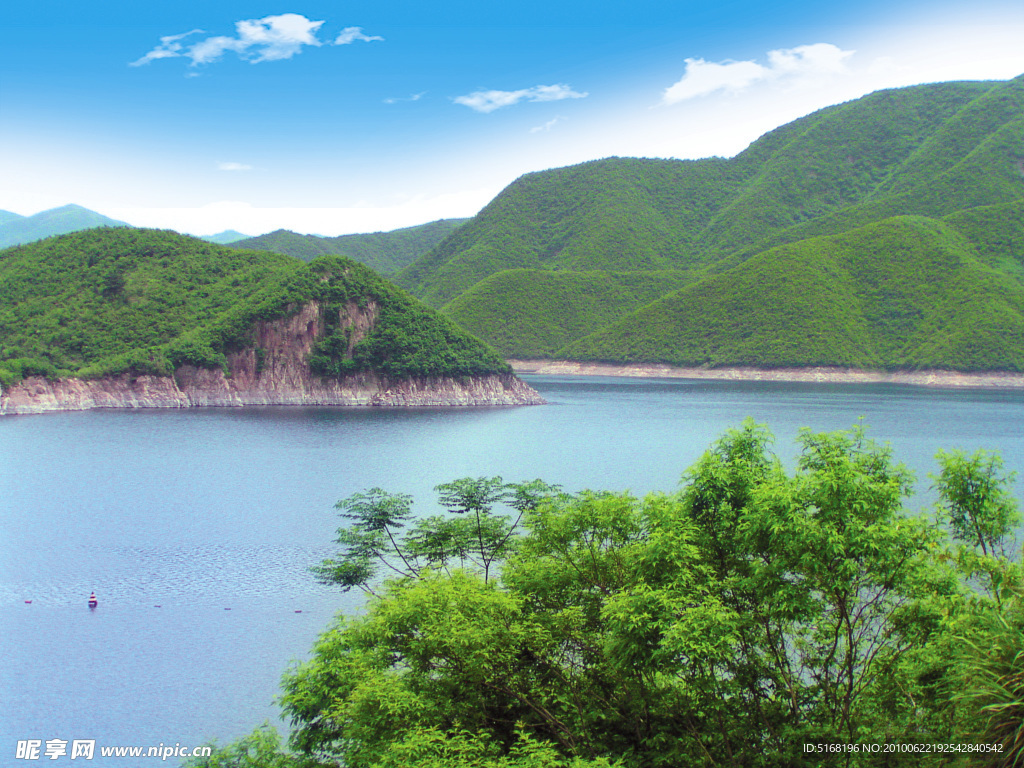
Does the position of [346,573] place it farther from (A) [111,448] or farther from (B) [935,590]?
(A) [111,448]

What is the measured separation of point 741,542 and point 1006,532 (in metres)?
4.75

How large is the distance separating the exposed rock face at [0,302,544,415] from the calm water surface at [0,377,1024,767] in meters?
7.23

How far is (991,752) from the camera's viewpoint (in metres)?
9.06

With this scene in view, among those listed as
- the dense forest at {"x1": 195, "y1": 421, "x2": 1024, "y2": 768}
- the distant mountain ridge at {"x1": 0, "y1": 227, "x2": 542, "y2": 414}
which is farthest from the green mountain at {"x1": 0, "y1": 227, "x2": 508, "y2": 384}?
the dense forest at {"x1": 195, "y1": 421, "x2": 1024, "y2": 768}

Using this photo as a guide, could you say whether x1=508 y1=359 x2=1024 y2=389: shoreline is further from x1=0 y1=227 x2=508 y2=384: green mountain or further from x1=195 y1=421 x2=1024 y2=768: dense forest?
Answer: x1=195 y1=421 x2=1024 y2=768: dense forest

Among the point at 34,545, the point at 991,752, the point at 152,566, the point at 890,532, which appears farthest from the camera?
the point at 34,545

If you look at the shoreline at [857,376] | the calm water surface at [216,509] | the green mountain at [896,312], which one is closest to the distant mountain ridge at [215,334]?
the calm water surface at [216,509]

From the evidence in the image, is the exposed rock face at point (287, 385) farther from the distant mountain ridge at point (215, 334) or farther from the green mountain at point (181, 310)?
the green mountain at point (181, 310)

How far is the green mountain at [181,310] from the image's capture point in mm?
111350

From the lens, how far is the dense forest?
12680 millimetres

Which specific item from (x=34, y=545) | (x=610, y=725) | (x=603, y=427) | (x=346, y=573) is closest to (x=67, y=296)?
(x=603, y=427)

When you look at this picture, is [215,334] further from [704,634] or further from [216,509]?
[704,634]

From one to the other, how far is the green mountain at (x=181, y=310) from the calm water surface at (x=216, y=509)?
42.2 feet

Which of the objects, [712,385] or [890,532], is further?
[712,385]
